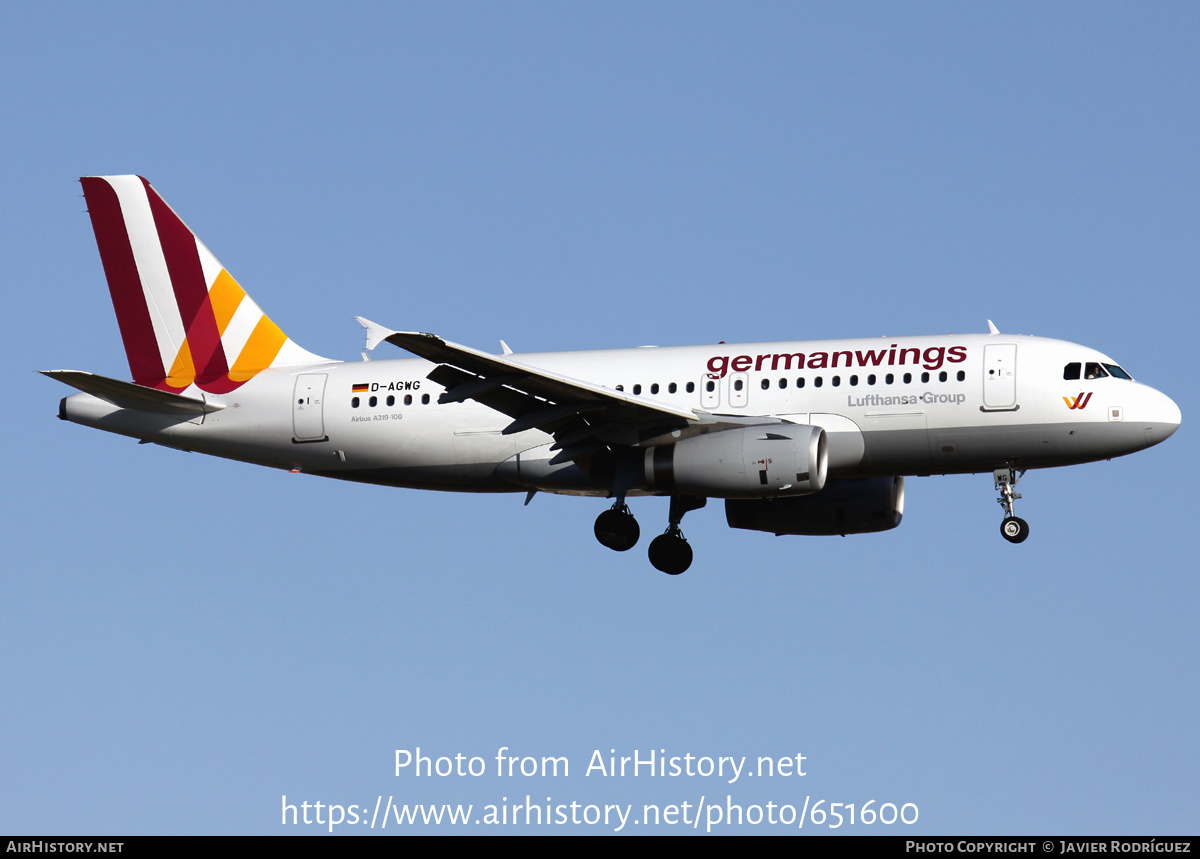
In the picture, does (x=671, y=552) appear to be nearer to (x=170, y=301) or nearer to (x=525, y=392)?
(x=525, y=392)

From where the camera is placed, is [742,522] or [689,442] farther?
[742,522]

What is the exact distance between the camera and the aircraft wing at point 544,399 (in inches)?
1200

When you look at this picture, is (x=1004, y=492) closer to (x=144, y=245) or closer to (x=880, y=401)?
(x=880, y=401)

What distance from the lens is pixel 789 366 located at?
34375mm

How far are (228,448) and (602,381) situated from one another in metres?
8.95

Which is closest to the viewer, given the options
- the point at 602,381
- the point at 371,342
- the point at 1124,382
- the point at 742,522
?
the point at 371,342

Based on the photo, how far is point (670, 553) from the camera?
1426 inches

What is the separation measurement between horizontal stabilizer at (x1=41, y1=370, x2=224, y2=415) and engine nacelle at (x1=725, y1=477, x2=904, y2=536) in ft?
41.5

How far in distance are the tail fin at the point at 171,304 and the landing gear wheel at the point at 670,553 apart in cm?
937

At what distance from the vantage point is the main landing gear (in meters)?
35.3

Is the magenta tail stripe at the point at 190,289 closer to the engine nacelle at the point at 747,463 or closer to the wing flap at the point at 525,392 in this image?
the wing flap at the point at 525,392

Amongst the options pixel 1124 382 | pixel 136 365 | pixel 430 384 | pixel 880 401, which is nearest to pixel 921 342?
pixel 880 401

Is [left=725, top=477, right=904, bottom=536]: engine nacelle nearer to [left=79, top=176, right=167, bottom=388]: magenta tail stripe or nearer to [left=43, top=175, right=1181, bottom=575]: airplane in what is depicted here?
[left=43, top=175, right=1181, bottom=575]: airplane

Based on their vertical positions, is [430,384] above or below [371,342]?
above
